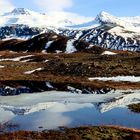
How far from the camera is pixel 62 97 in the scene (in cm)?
5850

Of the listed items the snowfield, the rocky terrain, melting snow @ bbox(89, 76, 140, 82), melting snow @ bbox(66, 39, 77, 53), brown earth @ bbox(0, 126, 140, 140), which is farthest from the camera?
melting snow @ bbox(66, 39, 77, 53)

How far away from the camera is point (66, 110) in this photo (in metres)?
48.1

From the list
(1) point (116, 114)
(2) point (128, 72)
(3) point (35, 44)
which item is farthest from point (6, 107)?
(3) point (35, 44)

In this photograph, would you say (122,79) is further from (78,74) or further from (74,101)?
(74,101)

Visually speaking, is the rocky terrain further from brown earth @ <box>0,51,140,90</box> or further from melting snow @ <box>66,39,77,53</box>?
melting snow @ <box>66,39,77,53</box>

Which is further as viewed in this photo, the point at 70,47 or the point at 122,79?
the point at 70,47

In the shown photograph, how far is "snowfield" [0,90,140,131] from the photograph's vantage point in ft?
135

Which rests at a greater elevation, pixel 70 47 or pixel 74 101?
pixel 74 101

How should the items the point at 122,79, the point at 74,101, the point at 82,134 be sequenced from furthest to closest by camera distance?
1. the point at 122,79
2. the point at 74,101
3. the point at 82,134

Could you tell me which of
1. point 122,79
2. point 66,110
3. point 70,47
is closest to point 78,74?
point 122,79

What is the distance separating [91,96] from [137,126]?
65.6 ft

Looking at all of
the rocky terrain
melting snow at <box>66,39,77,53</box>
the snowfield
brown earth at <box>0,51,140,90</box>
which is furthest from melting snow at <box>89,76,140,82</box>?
melting snow at <box>66,39,77,53</box>

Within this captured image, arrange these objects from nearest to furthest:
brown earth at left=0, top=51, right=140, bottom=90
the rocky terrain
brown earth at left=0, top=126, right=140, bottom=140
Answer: brown earth at left=0, top=126, right=140, bottom=140
the rocky terrain
brown earth at left=0, top=51, right=140, bottom=90

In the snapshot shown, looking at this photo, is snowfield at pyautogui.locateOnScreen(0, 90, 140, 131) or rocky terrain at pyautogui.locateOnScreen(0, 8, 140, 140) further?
snowfield at pyautogui.locateOnScreen(0, 90, 140, 131)
